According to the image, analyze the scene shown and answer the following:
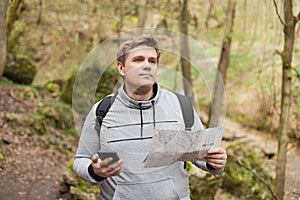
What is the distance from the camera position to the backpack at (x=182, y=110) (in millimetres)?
2041

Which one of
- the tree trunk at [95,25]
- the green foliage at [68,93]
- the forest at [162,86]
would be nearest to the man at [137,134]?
the forest at [162,86]

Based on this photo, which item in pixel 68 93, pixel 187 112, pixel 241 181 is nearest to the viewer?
pixel 187 112

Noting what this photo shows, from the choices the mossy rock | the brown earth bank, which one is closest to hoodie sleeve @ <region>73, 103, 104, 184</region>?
the brown earth bank

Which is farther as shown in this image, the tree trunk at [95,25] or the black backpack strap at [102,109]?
the tree trunk at [95,25]

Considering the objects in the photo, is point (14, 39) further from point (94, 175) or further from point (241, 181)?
point (94, 175)

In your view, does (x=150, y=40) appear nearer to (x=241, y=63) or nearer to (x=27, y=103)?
(x=27, y=103)

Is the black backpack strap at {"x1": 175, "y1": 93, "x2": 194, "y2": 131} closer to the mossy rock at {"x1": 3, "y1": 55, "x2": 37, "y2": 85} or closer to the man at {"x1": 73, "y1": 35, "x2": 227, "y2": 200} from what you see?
the man at {"x1": 73, "y1": 35, "x2": 227, "y2": 200}

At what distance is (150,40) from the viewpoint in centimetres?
206

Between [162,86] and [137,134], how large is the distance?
513mm

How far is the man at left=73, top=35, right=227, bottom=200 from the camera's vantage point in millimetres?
1962


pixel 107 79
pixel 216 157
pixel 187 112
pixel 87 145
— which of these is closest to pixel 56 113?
pixel 107 79

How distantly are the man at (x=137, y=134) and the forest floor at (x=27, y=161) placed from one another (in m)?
3.19

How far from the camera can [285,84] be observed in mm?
4152

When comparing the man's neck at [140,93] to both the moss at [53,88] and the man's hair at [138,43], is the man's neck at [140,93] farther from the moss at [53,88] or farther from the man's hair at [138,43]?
the moss at [53,88]
